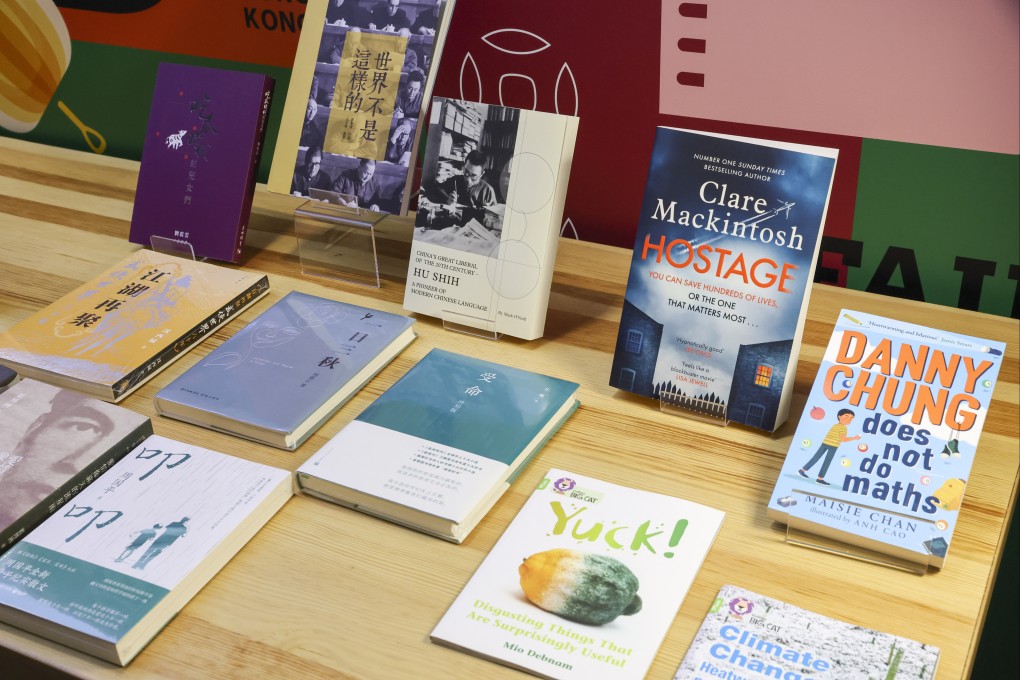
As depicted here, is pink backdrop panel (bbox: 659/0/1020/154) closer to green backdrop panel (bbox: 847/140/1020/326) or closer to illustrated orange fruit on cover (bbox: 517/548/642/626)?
green backdrop panel (bbox: 847/140/1020/326)

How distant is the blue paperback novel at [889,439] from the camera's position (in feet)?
3.03

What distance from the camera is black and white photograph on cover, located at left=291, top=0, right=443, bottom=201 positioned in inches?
52.4

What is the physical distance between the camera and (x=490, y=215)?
1.24 meters

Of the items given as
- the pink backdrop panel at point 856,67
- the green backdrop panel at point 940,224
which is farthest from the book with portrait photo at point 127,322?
the green backdrop panel at point 940,224

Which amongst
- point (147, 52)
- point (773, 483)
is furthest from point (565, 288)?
point (147, 52)

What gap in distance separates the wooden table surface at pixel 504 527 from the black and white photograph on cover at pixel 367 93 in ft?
0.54

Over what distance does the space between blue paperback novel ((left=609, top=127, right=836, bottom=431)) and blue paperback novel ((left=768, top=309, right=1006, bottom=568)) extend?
2.8 inches

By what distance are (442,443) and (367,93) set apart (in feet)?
1.87

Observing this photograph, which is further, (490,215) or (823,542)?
(490,215)

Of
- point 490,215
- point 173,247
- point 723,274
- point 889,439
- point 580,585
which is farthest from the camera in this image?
point 173,247

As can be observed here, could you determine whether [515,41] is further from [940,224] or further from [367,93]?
[940,224]

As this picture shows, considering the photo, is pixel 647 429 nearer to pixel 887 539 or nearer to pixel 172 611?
pixel 887 539

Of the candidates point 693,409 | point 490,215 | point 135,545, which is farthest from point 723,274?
point 135,545

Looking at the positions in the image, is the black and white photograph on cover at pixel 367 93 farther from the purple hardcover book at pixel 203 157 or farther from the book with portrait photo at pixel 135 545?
the book with portrait photo at pixel 135 545
